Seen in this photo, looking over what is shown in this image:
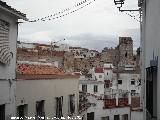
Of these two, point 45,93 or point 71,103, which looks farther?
point 71,103

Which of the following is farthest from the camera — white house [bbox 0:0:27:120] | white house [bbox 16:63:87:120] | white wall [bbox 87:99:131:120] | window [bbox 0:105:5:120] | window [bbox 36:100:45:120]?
white wall [bbox 87:99:131:120]

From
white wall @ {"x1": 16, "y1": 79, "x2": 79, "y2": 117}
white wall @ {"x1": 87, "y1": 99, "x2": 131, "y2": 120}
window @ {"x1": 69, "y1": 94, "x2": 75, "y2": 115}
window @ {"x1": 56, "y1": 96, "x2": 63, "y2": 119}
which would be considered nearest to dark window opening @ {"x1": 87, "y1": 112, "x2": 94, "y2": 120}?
white wall @ {"x1": 87, "y1": 99, "x2": 131, "y2": 120}

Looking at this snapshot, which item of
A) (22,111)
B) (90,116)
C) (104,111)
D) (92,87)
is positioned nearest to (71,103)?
(22,111)

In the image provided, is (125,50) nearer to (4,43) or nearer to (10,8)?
(4,43)

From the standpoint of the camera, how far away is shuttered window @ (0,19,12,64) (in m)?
13.2

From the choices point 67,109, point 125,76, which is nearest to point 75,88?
point 67,109

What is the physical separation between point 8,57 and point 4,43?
623mm

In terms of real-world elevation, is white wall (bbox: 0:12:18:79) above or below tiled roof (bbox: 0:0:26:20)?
below

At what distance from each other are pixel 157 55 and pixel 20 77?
708 cm

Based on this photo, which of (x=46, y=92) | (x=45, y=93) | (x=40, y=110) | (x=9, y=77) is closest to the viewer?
(x=9, y=77)

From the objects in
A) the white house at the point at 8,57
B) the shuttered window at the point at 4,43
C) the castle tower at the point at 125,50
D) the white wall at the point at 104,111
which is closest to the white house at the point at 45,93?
the white house at the point at 8,57

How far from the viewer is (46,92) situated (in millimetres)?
18094

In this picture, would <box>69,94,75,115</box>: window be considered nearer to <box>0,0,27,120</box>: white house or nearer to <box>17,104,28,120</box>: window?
<box>17,104,28,120</box>: window

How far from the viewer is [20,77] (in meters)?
15.3
